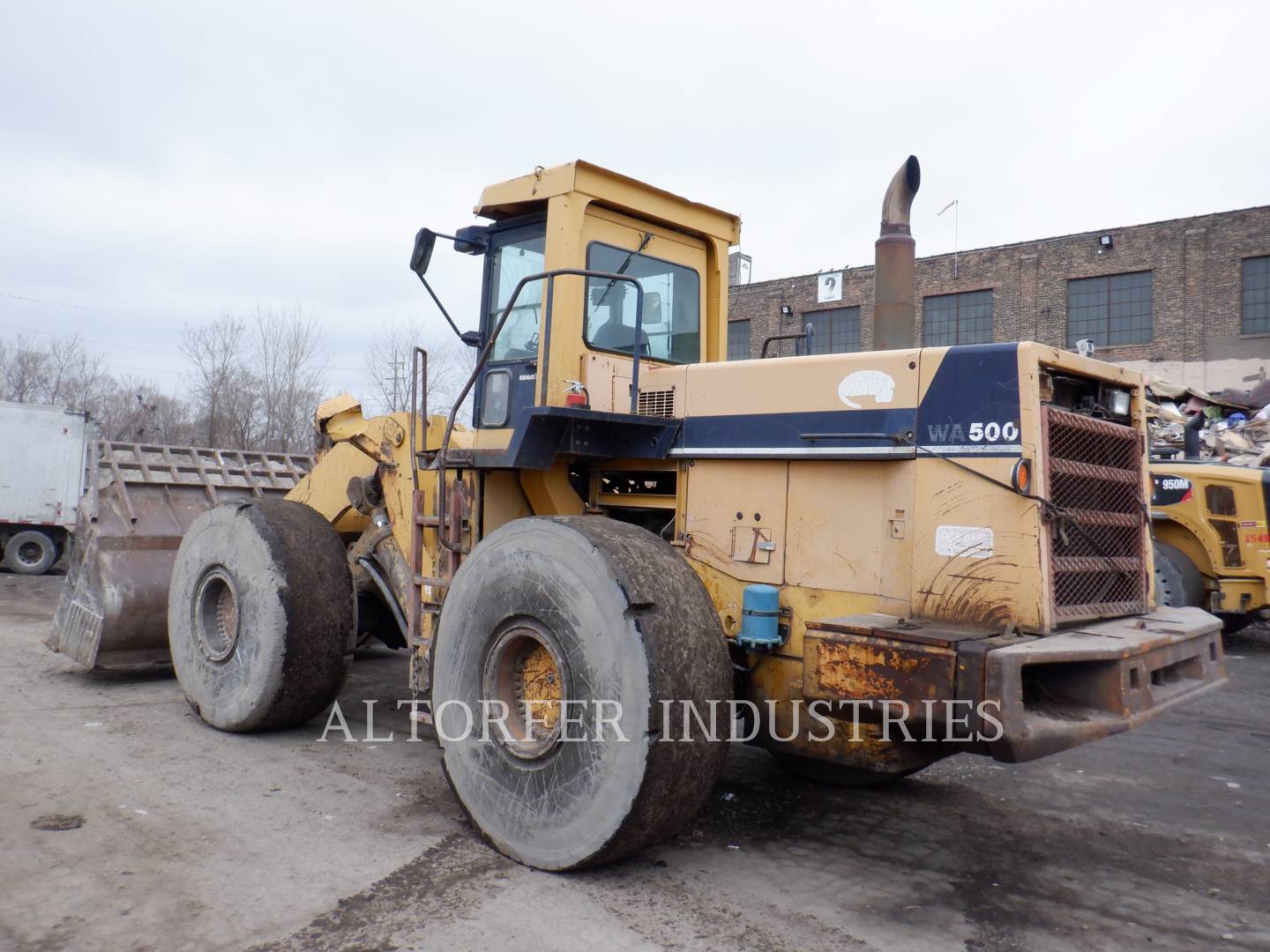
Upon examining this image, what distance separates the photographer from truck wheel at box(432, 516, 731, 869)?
153 inches

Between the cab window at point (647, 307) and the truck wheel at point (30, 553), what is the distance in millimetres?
15723

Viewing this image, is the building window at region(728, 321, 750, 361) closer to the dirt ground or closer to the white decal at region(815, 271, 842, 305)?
the white decal at region(815, 271, 842, 305)

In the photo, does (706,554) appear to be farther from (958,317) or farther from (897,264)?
(958,317)

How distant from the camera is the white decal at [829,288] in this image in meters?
29.7

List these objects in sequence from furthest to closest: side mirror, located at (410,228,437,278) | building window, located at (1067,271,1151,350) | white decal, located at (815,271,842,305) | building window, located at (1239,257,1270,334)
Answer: white decal, located at (815,271,842,305)
building window, located at (1067,271,1151,350)
building window, located at (1239,257,1270,334)
side mirror, located at (410,228,437,278)

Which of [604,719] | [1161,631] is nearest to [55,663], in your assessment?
[604,719]

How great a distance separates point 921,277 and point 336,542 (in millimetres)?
25876

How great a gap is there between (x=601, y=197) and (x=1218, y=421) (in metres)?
19.5

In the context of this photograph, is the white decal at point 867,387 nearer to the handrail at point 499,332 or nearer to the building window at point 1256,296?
the handrail at point 499,332

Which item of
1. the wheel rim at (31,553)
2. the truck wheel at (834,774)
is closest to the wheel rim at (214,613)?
the truck wheel at (834,774)

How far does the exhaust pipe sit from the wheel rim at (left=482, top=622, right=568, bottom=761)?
2446mm

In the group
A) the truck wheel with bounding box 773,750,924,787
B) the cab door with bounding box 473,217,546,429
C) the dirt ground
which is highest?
the cab door with bounding box 473,217,546,429

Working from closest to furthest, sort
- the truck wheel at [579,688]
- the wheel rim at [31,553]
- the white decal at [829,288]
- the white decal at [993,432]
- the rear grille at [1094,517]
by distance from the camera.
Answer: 1. the truck wheel at [579,688]
2. the white decal at [993,432]
3. the rear grille at [1094,517]
4. the wheel rim at [31,553]
5. the white decal at [829,288]

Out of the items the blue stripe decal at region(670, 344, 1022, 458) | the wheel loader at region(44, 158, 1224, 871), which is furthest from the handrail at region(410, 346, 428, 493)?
the blue stripe decal at region(670, 344, 1022, 458)
